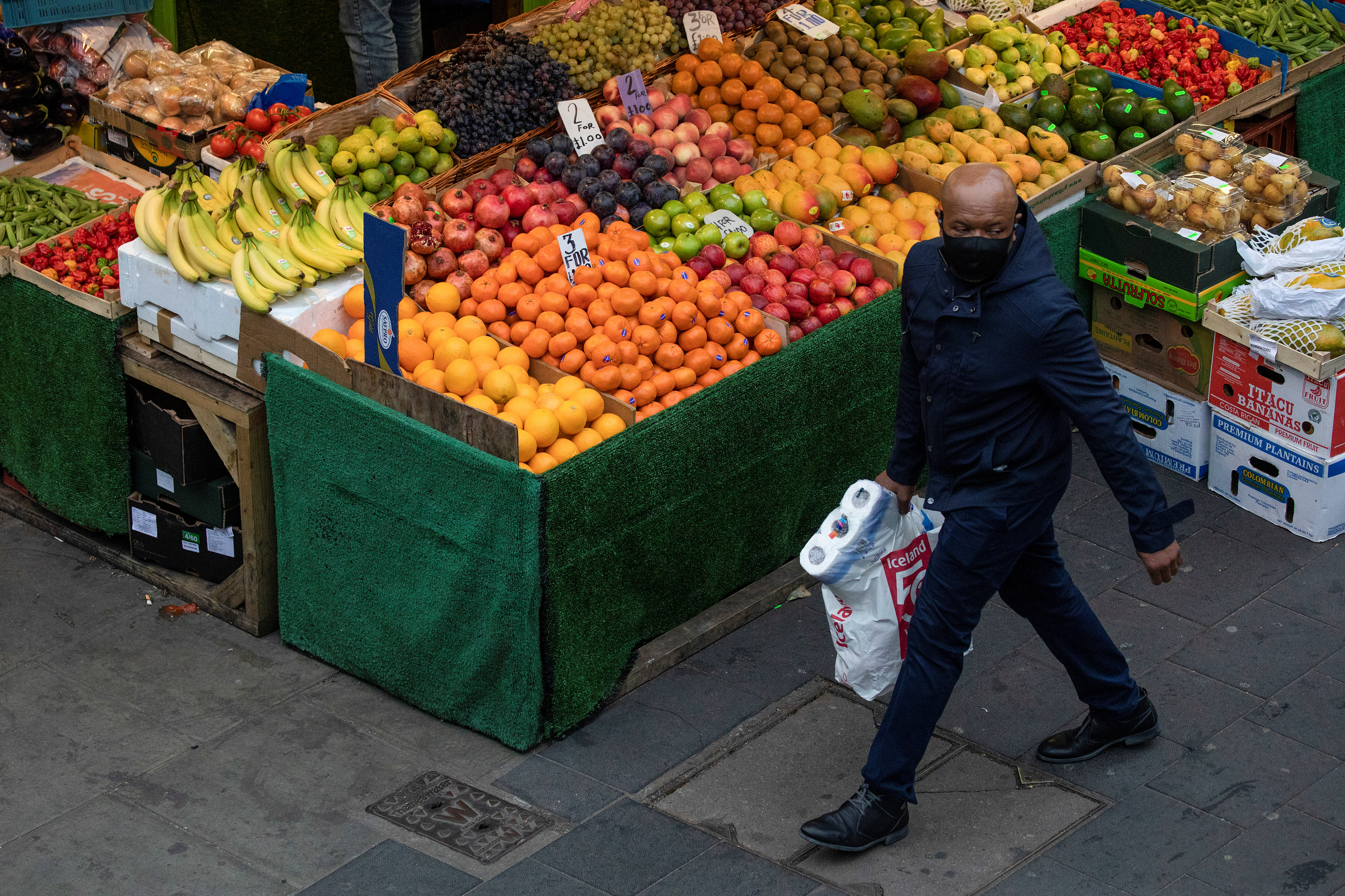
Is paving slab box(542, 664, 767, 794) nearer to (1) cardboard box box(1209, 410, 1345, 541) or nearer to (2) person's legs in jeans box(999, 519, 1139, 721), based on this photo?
(2) person's legs in jeans box(999, 519, 1139, 721)

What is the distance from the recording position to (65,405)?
533 cm

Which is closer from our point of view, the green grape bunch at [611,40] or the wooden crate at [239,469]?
the wooden crate at [239,469]

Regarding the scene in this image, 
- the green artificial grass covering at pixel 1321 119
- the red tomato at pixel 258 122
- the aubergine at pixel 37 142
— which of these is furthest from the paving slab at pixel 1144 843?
the aubergine at pixel 37 142

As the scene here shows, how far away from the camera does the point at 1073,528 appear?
5.51 metres

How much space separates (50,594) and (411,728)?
159 centimetres

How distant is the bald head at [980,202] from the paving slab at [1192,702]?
5.87 ft

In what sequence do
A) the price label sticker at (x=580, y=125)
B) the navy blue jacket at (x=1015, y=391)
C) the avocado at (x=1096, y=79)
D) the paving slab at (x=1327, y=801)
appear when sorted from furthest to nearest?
the avocado at (x=1096, y=79), the price label sticker at (x=580, y=125), the paving slab at (x=1327, y=801), the navy blue jacket at (x=1015, y=391)

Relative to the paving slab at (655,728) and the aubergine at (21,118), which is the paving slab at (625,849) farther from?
the aubergine at (21,118)

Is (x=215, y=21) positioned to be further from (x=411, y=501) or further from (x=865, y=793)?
(x=865, y=793)

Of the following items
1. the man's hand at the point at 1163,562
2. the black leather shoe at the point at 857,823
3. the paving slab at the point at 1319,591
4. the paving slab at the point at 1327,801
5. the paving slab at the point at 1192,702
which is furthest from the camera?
the paving slab at the point at 1319,591

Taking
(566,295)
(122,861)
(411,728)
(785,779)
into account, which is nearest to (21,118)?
(566,295)

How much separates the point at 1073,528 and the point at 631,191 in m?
2.07

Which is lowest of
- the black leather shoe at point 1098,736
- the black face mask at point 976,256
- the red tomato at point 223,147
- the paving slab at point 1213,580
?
the paving slab at point 1213,580

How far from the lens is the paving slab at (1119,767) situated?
4.23 m
